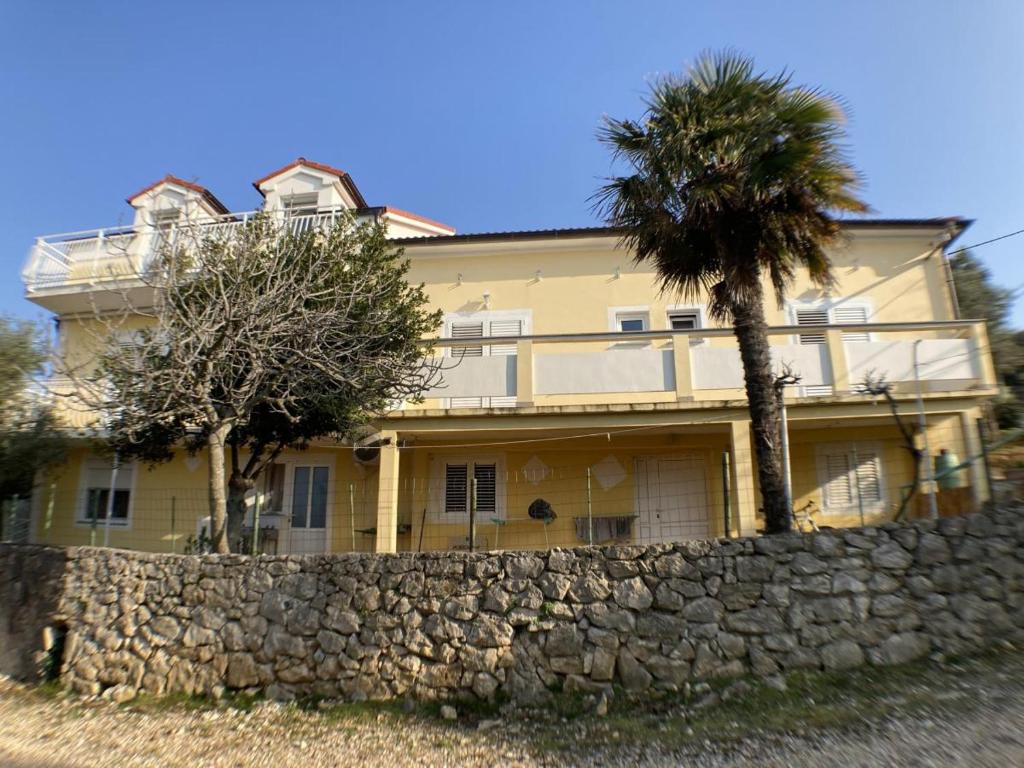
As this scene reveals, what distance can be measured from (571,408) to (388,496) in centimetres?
335

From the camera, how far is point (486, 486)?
12875mm

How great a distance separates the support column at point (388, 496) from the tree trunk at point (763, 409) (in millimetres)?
5857

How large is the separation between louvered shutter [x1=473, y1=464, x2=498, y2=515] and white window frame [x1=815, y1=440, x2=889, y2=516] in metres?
6.13

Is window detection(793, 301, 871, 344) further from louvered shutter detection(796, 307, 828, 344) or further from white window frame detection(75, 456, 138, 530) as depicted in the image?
white window frame detection(75, 456, 138, 530)

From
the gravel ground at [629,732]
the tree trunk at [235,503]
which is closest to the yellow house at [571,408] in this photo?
the tree trunk at [235,503]

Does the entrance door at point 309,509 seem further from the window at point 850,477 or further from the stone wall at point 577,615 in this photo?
the window at point 850,477

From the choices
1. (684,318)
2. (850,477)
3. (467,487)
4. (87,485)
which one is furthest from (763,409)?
(87,485)

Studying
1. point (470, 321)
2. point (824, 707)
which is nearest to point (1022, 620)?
point (824, 707)

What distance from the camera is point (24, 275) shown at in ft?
48.1

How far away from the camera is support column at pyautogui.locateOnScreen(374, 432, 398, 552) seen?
415 inches

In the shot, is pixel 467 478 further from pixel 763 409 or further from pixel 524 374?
pixel 763 409

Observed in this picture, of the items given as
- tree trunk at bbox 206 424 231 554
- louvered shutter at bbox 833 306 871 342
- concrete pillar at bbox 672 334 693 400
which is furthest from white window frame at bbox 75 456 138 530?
louvered shutter at bbox 833 306 871 342

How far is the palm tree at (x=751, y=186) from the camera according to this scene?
7.46m

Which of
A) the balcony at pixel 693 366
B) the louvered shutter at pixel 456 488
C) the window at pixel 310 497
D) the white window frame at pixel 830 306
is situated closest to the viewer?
the balcony at pixel 693 366
